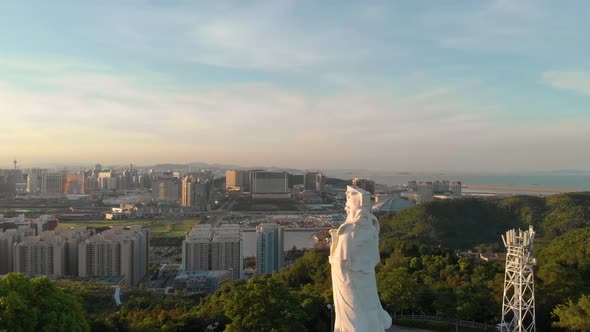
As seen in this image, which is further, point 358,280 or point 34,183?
point 34,183

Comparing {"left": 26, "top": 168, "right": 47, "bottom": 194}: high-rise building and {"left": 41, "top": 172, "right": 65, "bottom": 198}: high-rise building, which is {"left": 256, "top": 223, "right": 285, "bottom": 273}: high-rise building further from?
{"left": 26, "top": 168, "right": 47, "bottom": 194}: high-rise building

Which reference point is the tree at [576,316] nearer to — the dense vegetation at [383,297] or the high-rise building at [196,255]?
the dense vegetation at [383,297]

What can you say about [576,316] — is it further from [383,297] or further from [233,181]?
[233,181]

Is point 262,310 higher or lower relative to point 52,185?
lower

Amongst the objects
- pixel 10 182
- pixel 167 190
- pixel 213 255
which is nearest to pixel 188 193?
pixel 167 190

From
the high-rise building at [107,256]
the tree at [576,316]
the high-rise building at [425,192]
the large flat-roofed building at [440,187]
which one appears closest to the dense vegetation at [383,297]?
the tree at [576,316]

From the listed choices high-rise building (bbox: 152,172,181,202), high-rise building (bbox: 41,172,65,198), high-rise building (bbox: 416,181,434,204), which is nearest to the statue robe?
high-rise building (bbox: 416,181,434,204)
